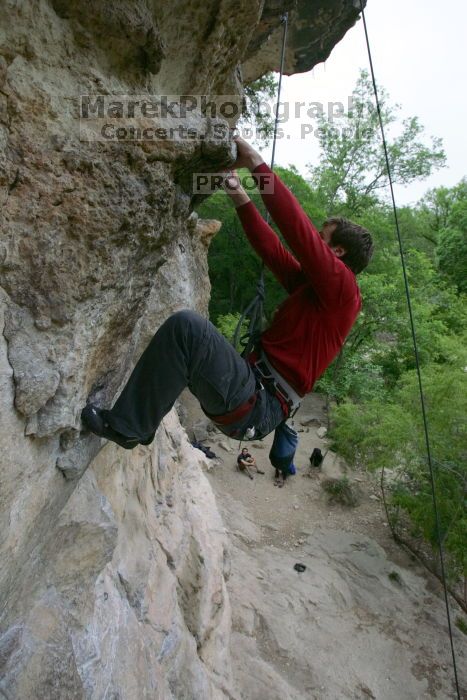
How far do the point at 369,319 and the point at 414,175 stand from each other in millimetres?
9781

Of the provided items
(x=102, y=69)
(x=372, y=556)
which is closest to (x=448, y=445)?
(x=372, y=556)

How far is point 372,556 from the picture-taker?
8.84 m

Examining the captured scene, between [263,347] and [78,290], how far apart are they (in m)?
1.37

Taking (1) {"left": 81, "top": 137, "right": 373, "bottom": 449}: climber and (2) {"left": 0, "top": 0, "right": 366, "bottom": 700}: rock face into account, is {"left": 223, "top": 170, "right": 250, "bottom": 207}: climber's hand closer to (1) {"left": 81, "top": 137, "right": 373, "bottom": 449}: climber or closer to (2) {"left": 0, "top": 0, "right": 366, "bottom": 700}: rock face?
(1) {"left": 81, "top": 137, "right": 373, "bottom": 449}: climber

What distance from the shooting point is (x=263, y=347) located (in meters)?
3.05

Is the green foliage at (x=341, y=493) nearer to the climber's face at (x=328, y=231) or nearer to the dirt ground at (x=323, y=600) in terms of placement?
the dirt ground at (x=323, y=600)

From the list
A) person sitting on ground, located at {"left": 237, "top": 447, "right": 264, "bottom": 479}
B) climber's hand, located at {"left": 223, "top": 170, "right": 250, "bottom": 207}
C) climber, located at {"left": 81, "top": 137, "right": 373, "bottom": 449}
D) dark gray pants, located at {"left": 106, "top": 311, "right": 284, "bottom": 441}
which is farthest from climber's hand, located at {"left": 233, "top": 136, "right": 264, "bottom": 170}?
person sitting on ground, located at {"left": 237, "top": 447, "right": 264, "bottom": 479}

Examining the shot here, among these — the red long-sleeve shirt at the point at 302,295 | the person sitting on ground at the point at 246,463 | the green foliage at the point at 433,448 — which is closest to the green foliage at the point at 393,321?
the green foliage at the point at 433,448

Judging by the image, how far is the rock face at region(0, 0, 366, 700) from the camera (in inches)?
75.0

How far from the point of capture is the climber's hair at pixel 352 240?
114 inches

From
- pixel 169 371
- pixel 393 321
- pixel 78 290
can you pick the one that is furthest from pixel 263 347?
pixel 393 321

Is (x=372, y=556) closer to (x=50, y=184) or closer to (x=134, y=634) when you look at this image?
(x=134, y=634)

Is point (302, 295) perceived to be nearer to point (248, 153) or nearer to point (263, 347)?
point (263, 347)

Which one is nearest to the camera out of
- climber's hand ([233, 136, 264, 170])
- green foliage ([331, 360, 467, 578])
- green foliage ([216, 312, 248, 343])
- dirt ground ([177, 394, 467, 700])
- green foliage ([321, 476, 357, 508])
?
climber's hand ([233, 136, 264, 170])
